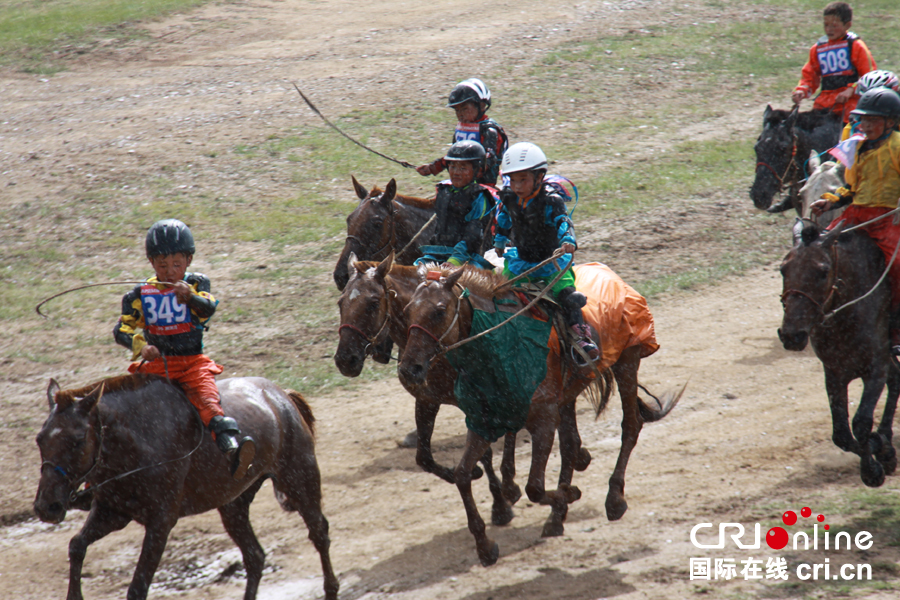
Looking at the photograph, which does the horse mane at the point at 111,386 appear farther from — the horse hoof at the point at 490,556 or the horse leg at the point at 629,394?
the horse leg at the point at 629,394

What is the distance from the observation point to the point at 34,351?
33.8 feet

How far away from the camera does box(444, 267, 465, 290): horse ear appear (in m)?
5.58

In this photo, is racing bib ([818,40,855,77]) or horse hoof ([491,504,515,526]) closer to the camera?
horse hoof ([491,504,515,526])

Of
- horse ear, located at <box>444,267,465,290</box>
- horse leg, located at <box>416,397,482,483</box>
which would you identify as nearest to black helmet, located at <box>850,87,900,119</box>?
horse ear, located at <box>444,267,465,290</box>

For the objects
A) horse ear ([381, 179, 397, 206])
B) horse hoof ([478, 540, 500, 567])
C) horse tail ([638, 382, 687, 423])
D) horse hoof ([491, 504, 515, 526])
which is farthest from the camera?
horse ear ([381, 179, 397, 206])

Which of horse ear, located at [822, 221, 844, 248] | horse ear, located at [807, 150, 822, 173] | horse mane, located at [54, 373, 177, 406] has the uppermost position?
horse ear, located at [807, 150, 822, 173]

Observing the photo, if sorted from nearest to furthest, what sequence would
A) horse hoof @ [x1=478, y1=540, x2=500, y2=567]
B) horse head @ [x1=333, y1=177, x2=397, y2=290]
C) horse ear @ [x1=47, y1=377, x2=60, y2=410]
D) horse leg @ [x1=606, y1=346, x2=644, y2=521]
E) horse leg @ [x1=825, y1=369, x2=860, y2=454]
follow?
horse ear @ [x1=47, y1=377, x2=60, y2=410]
horse hoof @ [x1=478, y1=540, x2=500, y2=567]
horse leg @ [x1=825, y1=369, x2=860, y2=454]
horse leg @ [x1=606, y1=346, x2=644, y2=521]
horse head @ [x1=333, y1=177, x2=397, y2=290]

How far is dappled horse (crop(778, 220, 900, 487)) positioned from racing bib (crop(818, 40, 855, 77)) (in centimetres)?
532

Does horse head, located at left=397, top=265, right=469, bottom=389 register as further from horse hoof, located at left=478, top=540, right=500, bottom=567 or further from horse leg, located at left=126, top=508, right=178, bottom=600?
horse leg, located at left=126, top=508, right=178, bottom=600

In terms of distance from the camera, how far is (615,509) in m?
6.59

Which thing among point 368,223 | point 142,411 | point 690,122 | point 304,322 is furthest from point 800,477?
point 690,122

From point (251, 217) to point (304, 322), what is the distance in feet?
11.9

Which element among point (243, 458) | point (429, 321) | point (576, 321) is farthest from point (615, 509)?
point (243, 458)

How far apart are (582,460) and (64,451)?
13.9 feet
